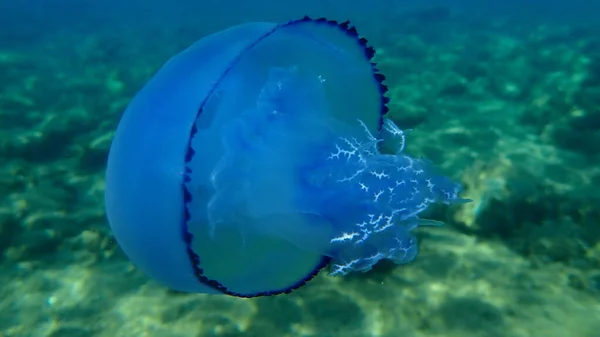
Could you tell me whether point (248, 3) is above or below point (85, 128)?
above

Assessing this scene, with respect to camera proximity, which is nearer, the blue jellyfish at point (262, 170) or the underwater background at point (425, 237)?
the blue jellyfish at point (262, 170)

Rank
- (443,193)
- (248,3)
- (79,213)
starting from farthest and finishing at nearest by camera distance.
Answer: (248,3) → (79,213) → (443,193)

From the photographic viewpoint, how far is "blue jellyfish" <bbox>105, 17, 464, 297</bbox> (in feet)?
6.97

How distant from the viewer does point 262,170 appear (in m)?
2.45

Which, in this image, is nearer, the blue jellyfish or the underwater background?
the blue jellyfish

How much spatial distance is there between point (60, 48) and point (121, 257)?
1786cm

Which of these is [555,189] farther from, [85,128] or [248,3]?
[248,3]

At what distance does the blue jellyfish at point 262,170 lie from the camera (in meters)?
2.12

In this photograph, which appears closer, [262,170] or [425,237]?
[262,170]

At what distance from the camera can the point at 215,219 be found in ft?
7.57

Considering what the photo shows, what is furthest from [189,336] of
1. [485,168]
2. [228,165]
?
[485,168]

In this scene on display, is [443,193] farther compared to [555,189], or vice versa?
[555,189]

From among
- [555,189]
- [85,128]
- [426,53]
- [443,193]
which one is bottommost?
[443,193]

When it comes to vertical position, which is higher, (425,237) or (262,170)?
(425,237)
